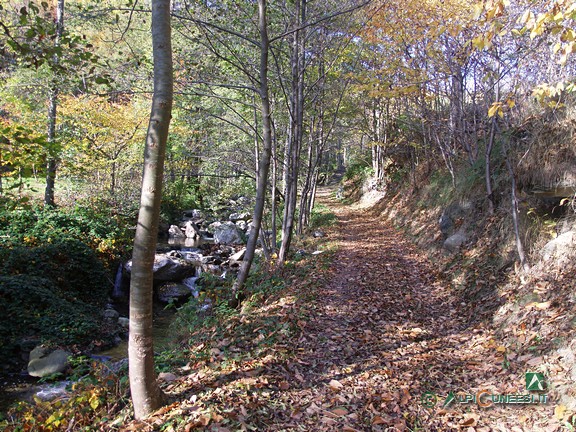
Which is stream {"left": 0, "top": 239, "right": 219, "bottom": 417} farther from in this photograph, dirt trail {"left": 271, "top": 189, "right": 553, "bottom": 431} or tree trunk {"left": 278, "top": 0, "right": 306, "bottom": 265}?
tree trunk {"left": 278, "top": 0, "right": 306, "bottom": 265}

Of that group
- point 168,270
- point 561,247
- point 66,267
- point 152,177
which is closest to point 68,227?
point 66,267

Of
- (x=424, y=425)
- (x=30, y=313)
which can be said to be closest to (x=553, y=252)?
(x=424, y=425)

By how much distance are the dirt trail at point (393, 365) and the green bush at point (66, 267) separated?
694cm

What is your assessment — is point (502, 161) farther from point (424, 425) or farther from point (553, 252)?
point (424, 425)

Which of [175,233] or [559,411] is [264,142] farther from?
[175,233]

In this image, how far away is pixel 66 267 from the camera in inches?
395

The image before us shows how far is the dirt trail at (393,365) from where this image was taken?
3.59 meters

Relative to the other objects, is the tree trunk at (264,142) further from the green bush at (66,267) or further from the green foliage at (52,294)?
the green bush at (66,267)

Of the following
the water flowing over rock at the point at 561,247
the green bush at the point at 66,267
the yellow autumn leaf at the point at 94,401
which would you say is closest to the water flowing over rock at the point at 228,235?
the green bush at the point at 66,267

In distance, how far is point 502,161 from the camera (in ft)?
26.4

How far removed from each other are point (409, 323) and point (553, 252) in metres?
2.35

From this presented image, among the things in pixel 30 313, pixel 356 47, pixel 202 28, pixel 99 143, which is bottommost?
pixel 30 313

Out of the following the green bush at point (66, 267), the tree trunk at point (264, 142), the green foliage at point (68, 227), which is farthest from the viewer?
the green foliage at point (68, 227)

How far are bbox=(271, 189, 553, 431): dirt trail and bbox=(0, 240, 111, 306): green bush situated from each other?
694cm
